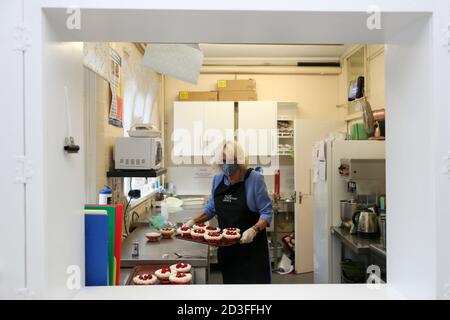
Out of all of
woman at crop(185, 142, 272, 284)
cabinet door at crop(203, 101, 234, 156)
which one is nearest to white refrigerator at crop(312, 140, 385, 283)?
woman at crop(185, 142, 272, 284)

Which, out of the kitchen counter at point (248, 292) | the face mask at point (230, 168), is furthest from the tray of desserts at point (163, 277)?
the face mask at point (230, 168)

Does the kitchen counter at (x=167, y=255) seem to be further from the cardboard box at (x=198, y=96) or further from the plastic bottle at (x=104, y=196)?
the cardboard box at (x=198, y=96)

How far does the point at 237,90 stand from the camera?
15.8 ft

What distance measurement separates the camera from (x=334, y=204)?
320 cm

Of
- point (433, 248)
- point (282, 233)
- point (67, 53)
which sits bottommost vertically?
point (282, 233)

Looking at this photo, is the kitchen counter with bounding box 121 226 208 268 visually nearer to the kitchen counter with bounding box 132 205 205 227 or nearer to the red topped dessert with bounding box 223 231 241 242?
the red topped dessert with bounding box 223 231 241 242

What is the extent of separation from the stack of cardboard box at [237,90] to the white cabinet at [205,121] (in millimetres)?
148

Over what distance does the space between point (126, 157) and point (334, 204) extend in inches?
77.9

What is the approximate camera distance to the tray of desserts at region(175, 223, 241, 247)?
89.3 inches

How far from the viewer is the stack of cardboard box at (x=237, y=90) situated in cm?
480

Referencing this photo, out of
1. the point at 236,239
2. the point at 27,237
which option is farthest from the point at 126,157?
the point at 27,237

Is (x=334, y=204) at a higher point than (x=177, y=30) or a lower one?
lower

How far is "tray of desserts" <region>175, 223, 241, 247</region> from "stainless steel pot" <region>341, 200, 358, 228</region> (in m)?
1.23

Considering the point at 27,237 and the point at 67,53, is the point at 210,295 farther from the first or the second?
the point at 67,53
